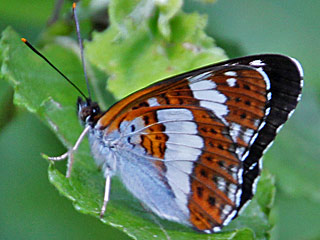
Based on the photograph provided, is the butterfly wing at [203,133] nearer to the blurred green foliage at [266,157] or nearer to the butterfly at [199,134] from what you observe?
the butterfly at [199,134]

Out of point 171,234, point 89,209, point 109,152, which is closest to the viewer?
point 89,209

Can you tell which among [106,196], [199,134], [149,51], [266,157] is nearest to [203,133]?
[199,134]

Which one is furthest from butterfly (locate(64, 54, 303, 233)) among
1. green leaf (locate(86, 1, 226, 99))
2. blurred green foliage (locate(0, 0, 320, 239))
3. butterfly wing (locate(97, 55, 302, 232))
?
blurred green foliage (locate(0, 0, 320, 239))

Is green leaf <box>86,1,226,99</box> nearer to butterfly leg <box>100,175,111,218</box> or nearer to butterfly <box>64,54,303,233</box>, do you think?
butterfly <box>64,54,303,233</box>

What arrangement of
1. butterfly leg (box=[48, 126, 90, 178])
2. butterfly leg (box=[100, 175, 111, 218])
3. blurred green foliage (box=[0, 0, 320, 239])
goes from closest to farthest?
1. butterfly leg (box=[100, 175, 111, 218])
2. butterfly leg (box=[48, 126, 90, 178])
3. blurred green foliage (box=[0, 0, 320, 239])

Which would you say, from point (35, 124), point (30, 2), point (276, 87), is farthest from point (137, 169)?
point (30, 2)

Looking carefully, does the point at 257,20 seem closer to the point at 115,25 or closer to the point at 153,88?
the point at 115,25

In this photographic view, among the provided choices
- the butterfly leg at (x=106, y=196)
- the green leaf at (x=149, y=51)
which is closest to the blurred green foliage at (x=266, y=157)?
the green leaf at (x=149, y=51)
